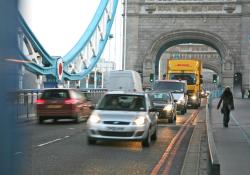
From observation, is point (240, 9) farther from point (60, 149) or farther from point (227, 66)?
point (60, 149)

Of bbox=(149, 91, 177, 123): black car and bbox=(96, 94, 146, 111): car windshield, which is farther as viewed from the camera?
bbox=(149, 91, 177, 123): black car

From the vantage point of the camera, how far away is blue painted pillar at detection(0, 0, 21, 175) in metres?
2.69

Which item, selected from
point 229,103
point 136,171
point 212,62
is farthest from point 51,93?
point 212,62

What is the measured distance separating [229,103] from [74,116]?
628 cm

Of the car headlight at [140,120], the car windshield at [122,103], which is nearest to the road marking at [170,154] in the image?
the car headlight at [140,120]

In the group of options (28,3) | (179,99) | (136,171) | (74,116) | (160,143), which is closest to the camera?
(28,3)

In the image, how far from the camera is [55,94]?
22094 mm

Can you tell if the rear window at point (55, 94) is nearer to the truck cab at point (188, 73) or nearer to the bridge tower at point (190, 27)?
the truck cab at point (188, 73)

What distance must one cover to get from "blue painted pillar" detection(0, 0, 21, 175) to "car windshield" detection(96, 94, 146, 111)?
37.3ft

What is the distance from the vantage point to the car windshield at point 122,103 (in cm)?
1425

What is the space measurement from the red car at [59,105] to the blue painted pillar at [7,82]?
1876 cm

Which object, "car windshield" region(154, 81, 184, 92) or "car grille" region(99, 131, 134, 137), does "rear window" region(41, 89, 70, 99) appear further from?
"car windshield" region(154, 81, 184, 92)

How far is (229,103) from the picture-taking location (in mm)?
19938

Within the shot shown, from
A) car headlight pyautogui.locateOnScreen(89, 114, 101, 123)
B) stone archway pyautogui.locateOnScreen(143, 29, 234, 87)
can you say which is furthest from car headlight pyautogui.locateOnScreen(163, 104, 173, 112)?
stone archway pyautogui.locateOnScreen(143, 29, 234, 87)
